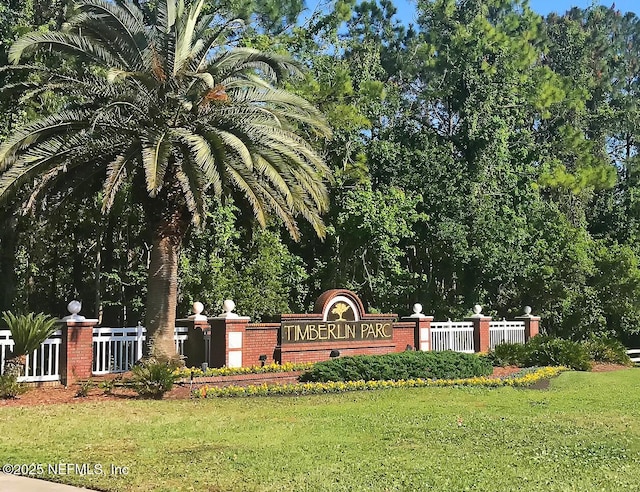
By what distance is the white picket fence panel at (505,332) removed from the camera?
26.7m

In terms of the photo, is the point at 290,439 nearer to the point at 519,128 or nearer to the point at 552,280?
the point at 552,280

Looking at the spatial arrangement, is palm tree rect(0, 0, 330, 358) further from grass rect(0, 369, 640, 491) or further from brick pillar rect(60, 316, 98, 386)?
grass rect(0, 369, 640, 491)

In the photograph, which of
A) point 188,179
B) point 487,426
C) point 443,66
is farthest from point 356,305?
point 443,66

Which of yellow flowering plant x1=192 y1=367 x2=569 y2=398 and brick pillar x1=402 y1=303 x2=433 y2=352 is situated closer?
yellow flowering plant x1=192 y1=367 x2=569 y2=398

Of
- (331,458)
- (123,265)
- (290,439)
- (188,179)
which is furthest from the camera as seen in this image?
(123,265)

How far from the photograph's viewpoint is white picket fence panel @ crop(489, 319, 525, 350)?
2667 cm

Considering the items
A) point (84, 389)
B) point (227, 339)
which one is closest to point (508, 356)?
point (227, 339)

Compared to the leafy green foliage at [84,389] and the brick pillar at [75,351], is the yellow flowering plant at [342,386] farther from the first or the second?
the brick pillar at [75,351]

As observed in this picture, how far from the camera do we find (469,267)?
29750 mm

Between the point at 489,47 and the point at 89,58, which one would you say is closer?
the point at 89,58

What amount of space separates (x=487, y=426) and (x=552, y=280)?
71.8 feet

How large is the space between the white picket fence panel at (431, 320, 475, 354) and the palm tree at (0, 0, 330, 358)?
945 centimetres

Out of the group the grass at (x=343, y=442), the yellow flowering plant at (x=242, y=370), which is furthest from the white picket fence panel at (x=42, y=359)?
the yellow flowering plant at (x=242, y=370)

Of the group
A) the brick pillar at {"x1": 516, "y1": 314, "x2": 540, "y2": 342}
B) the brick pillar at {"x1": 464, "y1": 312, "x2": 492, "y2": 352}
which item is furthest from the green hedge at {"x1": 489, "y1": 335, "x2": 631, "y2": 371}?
the brick pillar at {"x1": 516, "y1": 314, "x2": 540, "y2": 342}
